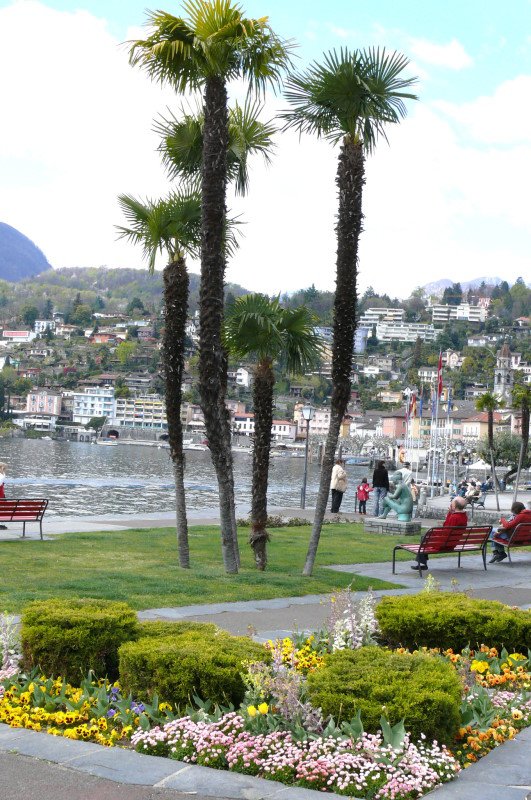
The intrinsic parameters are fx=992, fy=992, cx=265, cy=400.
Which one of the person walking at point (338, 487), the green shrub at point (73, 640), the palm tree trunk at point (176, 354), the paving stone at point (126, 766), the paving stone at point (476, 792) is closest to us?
the paving stone at point (476, 792)

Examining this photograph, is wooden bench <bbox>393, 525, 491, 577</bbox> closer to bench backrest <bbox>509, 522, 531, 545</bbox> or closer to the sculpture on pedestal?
bench backrest <bbox>509, 522, 531, 545</bbox>

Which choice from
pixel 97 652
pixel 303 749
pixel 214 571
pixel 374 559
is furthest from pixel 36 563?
pixel 303 749

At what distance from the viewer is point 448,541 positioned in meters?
13.5

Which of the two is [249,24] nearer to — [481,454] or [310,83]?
[310,83]

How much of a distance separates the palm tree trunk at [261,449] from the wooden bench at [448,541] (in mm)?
1816

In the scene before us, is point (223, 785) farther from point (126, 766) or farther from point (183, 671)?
point (183, 671)

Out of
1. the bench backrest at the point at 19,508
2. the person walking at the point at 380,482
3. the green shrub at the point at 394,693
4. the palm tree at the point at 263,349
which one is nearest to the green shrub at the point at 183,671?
the green shrub at the point at 394,693

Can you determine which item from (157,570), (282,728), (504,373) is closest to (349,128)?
(157,570)

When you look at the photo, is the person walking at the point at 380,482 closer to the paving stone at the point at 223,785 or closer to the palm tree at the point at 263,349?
the palm tree at the point at 263,349

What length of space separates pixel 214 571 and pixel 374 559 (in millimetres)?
3394

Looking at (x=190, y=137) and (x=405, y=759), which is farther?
(x=190, y=137)

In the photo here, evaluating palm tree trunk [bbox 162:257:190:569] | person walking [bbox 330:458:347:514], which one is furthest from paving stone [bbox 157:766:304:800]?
person walking [bbox 330:458:347:514]

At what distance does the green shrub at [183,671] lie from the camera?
5371 millimetres

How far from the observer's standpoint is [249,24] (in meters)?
11.4
